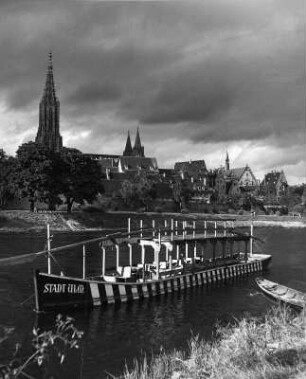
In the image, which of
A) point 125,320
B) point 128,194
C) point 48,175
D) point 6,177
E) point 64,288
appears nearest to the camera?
point 125,320

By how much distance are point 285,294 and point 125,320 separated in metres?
13.8

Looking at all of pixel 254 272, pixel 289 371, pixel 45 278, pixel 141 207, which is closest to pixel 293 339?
pixel 289 371

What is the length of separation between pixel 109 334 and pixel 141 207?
152 m

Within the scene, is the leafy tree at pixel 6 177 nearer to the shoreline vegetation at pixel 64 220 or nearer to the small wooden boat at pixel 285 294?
the shoreline vegetation at pixel 64 220

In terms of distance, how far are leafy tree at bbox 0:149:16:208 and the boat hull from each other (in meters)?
79.7

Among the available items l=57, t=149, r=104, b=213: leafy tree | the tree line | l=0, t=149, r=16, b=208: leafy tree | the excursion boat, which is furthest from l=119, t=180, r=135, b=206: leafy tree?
the excursion boat

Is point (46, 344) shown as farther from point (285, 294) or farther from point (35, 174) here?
point (35, 174)

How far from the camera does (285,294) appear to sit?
129ft

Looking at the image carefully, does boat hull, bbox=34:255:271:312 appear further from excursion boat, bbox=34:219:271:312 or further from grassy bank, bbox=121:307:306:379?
grassy bank, bbox=121:307:306:379

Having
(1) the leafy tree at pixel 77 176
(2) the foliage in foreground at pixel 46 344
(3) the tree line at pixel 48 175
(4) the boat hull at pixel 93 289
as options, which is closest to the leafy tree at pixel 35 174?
(3) the tree line at pixel 48 175

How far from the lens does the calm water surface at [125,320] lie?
2558 cm

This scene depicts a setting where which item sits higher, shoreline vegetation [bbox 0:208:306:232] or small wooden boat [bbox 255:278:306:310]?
shoreline vegetation [bbox 0:208:306:232]

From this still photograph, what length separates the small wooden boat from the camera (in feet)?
119

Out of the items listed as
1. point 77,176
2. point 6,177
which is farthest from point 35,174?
point 6,177
